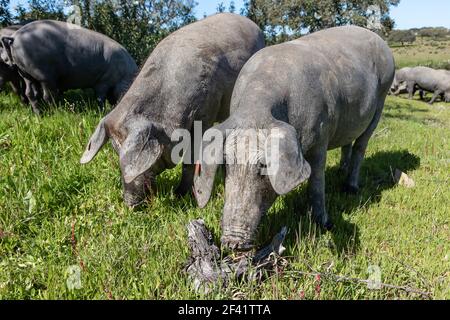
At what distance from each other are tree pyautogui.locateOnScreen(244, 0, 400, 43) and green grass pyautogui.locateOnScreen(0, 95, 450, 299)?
13207 mm

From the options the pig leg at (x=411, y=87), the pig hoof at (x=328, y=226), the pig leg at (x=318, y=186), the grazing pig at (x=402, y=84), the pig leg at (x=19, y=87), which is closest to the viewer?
the pig leg at (x=318, y=186)

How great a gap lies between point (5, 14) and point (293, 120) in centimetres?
921

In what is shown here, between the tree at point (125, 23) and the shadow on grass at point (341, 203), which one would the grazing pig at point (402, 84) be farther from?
the shadow on grass at point (341, 203)

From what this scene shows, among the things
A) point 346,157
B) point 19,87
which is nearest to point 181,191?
point 346,157

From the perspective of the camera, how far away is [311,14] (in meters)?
17.8

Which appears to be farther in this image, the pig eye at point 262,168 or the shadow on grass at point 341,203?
the shadow on grass at point 341,203

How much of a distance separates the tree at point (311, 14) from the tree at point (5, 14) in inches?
364

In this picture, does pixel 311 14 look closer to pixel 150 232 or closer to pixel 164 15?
pixel 164 15

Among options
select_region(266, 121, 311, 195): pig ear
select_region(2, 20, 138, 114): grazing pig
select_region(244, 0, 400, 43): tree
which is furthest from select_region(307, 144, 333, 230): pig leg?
select_region(244, 0, 400, 43): tree

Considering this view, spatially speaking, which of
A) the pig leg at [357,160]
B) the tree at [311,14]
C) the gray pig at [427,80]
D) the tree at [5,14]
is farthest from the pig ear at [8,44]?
the gray pig at [427,80]

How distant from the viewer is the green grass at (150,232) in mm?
2617

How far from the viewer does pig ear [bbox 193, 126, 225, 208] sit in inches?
101
